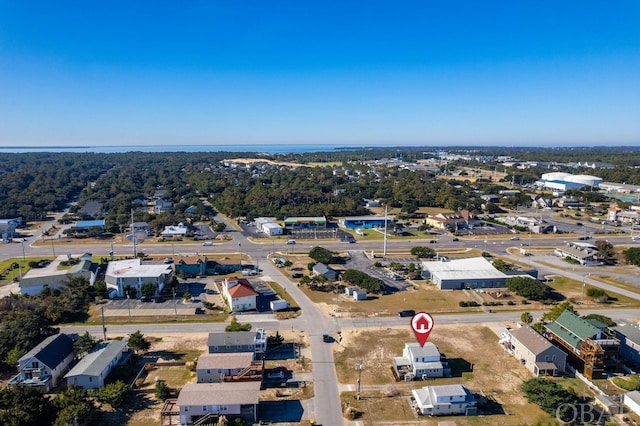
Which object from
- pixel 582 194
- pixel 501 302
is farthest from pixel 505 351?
pixel 582 194

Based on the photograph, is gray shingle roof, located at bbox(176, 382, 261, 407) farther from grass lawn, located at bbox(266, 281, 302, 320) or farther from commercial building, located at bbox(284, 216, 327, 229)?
commercial building, located at bbox(284, 216, 327, 229)

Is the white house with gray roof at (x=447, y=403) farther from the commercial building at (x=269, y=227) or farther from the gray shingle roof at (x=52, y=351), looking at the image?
the commercial building at (x=269, y=227)

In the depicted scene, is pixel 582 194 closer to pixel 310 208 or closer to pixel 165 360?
pixel 310 208

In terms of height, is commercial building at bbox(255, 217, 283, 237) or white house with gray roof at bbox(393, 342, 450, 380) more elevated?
commercial building at bbox(255, 217, 283, 237)

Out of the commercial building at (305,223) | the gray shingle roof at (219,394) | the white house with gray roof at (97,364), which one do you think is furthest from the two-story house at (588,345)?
the commercial building at (305,223)

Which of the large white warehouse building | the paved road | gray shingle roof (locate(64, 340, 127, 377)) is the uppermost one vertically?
the large white warehouse building

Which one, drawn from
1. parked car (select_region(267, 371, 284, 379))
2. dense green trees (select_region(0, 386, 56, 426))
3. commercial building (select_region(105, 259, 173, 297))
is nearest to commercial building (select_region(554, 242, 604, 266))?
Answer: parked car (select_region(267, 371, 284, 379))

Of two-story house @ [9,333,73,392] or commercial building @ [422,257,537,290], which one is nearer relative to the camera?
two-story house @ [9,333,73,392]
